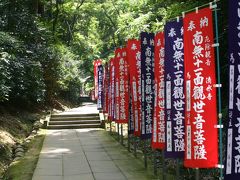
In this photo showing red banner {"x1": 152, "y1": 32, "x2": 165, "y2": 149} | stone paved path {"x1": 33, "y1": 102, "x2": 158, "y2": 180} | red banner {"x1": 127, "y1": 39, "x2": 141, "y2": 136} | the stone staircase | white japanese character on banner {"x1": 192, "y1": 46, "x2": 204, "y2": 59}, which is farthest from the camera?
the stone staircase

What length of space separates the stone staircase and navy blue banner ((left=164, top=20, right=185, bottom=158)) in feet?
37.4

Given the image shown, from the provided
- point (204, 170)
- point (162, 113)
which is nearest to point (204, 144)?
point (162, 113)

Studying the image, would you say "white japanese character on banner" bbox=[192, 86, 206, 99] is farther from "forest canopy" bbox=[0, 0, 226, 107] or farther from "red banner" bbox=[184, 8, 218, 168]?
"forest canopy" bbox=[0, 0, 226, 107]

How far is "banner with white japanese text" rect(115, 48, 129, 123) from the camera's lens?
38.3 ft

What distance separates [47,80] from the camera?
20.7m

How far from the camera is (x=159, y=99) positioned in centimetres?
754

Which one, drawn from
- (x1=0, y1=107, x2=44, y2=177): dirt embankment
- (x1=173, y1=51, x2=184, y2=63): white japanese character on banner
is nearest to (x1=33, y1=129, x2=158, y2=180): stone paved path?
(x1=0, y1=107, x2=44, y2=177): dirt embankment

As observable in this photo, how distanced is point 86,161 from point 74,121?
8472 millimetres

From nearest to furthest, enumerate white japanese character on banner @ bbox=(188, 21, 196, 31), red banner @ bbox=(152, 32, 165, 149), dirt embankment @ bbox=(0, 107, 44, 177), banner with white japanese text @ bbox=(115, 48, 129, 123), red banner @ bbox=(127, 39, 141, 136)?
white japanese character on banner @ bbox=(188, 21, 196, 31)
red banner @ bbox=(152, 32, 165, 149)
red banner @ bbox=(127, 39, 141, 136)
dirt embankment @ bbox=(0, 107, 44, 177)
banner with white japanese text @ bbox=(115, 48, 129, 123)

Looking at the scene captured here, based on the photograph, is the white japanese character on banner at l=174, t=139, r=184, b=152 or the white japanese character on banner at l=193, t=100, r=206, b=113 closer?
the white japanese character on banner at l=193, t=100, r=206, b=113

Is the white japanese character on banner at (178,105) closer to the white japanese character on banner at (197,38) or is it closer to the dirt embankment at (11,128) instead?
the white japanese character on banner at (197,38)

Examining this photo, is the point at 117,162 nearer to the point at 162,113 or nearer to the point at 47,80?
the point at 162,113

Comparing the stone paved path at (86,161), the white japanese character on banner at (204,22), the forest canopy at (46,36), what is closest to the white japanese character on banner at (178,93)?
the white japanese character on banner at (204,22)

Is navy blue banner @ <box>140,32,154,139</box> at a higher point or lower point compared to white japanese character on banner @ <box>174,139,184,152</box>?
higher
